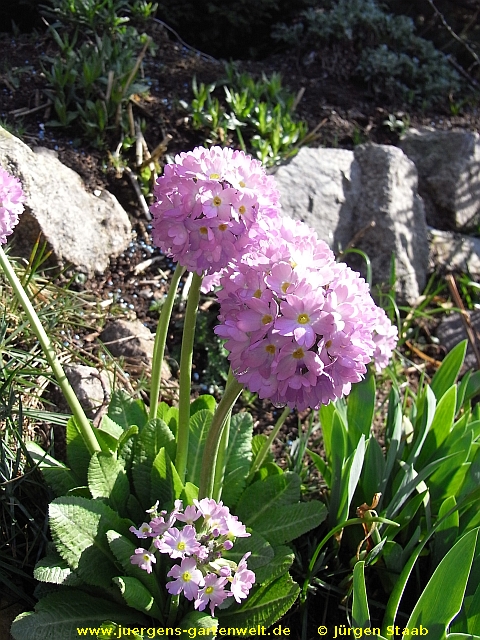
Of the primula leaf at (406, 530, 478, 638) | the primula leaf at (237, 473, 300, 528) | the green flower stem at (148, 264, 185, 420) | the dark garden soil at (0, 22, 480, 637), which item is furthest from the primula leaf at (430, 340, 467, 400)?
the green flower stem at (148, 264, 185, 420)

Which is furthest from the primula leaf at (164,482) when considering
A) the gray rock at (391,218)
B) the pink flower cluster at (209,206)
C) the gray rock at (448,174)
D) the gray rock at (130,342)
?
the gray rock at (448,174)

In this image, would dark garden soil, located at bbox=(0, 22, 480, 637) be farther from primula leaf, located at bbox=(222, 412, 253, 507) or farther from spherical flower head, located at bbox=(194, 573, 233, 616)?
spherical flower head, located at bbox=(194, 573, 233, 616)

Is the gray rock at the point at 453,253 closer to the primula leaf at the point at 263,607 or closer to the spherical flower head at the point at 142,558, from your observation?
the primula leaf at the point at 263,607

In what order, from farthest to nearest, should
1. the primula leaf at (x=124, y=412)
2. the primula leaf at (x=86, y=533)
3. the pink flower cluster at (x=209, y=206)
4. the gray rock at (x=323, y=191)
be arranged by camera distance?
the gray rock at (x=323, y=191) < the primula leaf at (x=124, y=412) < the primula leaf at (x=86, y=533) < the pink flower cluster at (x=209, y=206)

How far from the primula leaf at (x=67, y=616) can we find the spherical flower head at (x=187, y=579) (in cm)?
32

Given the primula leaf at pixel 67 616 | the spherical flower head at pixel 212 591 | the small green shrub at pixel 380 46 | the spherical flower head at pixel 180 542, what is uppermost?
the small green shrub at pixel 380 46

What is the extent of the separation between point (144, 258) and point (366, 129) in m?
2.30

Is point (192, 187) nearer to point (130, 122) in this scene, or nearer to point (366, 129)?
point (130, 122)

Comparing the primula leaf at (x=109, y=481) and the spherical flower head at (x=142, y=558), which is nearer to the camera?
the spherical flower head at (x=142, y=558)

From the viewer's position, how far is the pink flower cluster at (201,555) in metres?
1.49

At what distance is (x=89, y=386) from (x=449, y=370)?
4.71 feet

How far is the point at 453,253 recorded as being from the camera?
13.6 ft

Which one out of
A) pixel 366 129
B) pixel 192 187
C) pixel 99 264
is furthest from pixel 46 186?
pixel 366 129

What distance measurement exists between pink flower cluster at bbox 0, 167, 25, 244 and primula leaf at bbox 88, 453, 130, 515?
2.19 feet
